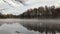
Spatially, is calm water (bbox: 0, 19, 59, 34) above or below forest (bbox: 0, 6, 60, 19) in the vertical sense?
below

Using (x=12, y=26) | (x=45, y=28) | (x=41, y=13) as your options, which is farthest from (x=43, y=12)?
(x=12, y=26)

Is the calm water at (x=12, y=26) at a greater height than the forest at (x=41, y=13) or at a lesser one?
lesser

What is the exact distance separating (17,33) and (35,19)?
0.77ft

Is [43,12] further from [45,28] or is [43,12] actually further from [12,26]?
[12,26]

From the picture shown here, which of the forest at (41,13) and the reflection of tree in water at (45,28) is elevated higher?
the forest at (41,13)

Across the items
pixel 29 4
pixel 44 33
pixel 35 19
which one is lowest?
pixel 44 33

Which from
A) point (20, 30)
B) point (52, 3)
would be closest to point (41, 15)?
point (52, 3)

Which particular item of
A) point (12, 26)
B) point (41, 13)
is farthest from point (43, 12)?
point (12, 26)

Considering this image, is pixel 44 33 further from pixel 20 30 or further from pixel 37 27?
pixel 20 30

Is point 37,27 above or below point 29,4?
below

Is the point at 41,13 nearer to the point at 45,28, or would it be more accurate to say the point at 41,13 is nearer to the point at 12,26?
the point at 45,28

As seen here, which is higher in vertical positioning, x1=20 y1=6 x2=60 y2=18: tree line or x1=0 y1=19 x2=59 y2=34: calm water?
x1=20 y1=6 x2=60 y2=18: tree line

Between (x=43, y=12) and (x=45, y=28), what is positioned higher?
(x=43, y=12)

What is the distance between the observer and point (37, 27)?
126 cm
